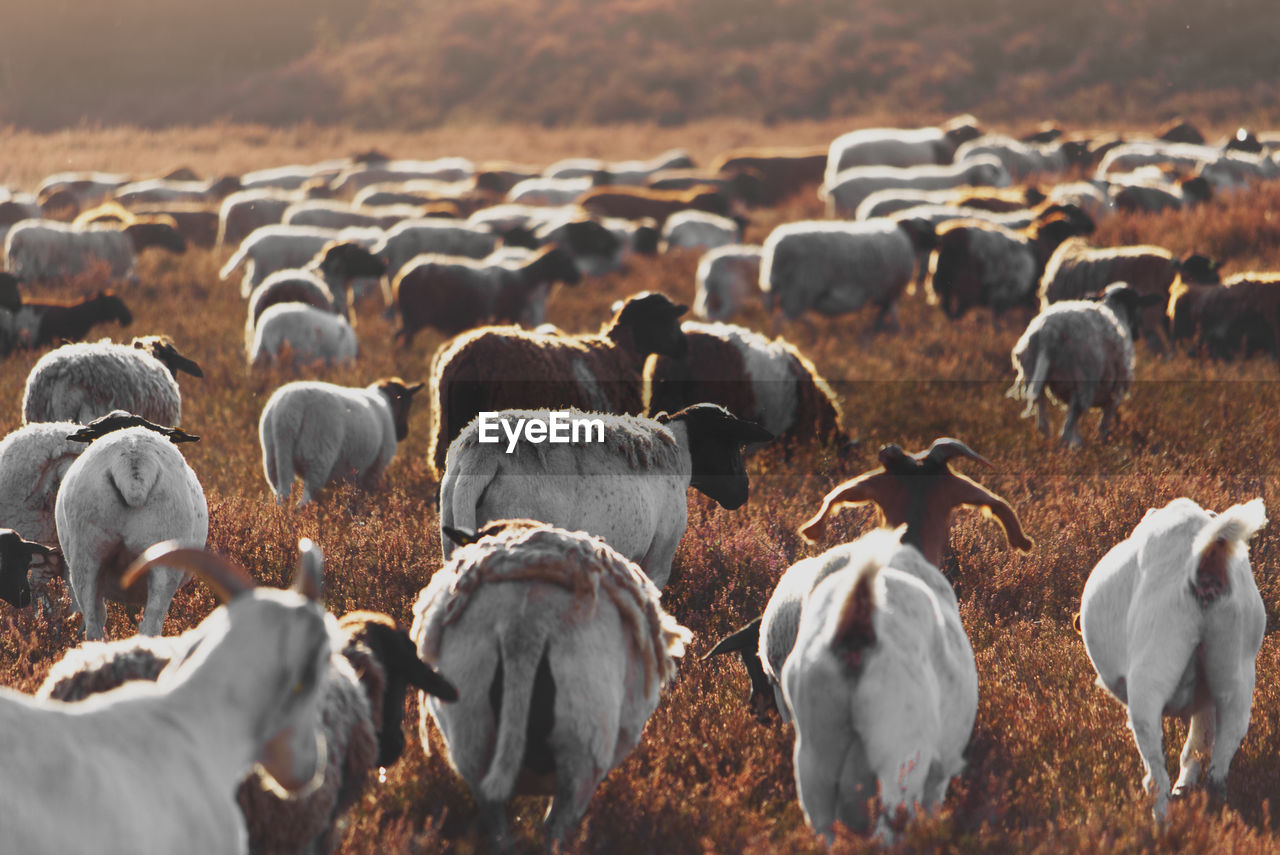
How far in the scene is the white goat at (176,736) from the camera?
6.96 feet

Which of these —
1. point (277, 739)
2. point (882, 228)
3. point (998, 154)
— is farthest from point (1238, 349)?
point (998, 154)

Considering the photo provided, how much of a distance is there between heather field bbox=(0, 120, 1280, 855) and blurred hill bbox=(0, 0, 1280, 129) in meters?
31.8

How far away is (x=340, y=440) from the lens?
336 inches

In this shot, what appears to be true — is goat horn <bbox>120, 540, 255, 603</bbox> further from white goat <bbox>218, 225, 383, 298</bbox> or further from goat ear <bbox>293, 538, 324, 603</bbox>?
white goat <bbox>218, 225, 383, 298</bbox>

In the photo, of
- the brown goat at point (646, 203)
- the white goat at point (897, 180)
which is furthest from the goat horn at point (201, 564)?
the brown goat at point (646, 203)

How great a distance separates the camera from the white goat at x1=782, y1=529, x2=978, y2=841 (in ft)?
10.6

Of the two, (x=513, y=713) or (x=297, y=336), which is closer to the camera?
(x=513, y=713)

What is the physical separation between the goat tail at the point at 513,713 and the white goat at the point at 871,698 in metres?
0.79

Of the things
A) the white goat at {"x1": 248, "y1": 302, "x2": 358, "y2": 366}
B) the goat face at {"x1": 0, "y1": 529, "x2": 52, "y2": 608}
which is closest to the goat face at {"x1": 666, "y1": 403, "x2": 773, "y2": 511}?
the goat face at {"x1": 0, "y1": 529, "x2": 52, "y2": 608}

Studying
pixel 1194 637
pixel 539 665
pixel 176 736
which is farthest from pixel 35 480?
pixel 1194 637

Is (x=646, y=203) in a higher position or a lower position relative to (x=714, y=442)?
lower

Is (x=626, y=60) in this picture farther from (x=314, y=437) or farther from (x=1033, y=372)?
→ (x=314, y=437)

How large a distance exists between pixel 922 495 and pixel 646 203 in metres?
22.7

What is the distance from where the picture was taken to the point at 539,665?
11.8ft
